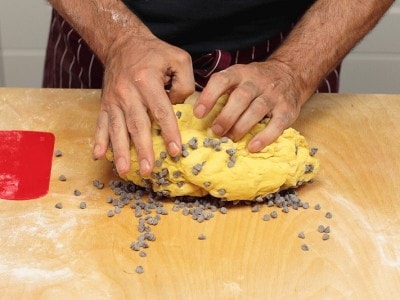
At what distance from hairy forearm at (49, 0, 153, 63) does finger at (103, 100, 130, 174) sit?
0.66 feet

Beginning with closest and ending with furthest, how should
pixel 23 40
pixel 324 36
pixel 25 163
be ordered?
pixel 25 163
pixel 324 36
pixel 23 40

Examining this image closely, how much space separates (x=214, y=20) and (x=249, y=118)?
444 millimetres

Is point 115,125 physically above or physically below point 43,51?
above

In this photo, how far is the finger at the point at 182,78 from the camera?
4.88 ft

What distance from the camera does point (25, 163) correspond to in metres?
1.58

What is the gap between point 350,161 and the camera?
64.0 inches

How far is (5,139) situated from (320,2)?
801mm

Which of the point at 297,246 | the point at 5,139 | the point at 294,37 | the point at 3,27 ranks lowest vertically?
the point at 3,27

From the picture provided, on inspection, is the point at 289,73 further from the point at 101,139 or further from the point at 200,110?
the point at 101,139

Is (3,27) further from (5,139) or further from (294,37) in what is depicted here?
(294,37)

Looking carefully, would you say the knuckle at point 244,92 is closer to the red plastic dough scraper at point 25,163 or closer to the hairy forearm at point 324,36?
the hairy forearm at point 324,36

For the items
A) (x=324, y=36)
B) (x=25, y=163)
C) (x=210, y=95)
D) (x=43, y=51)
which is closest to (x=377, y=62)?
(x=324, y=36)

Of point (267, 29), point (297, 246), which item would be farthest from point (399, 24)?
point (297, 246)

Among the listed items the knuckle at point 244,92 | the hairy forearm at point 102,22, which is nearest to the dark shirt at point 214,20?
the hairy forearm at point 102,22
